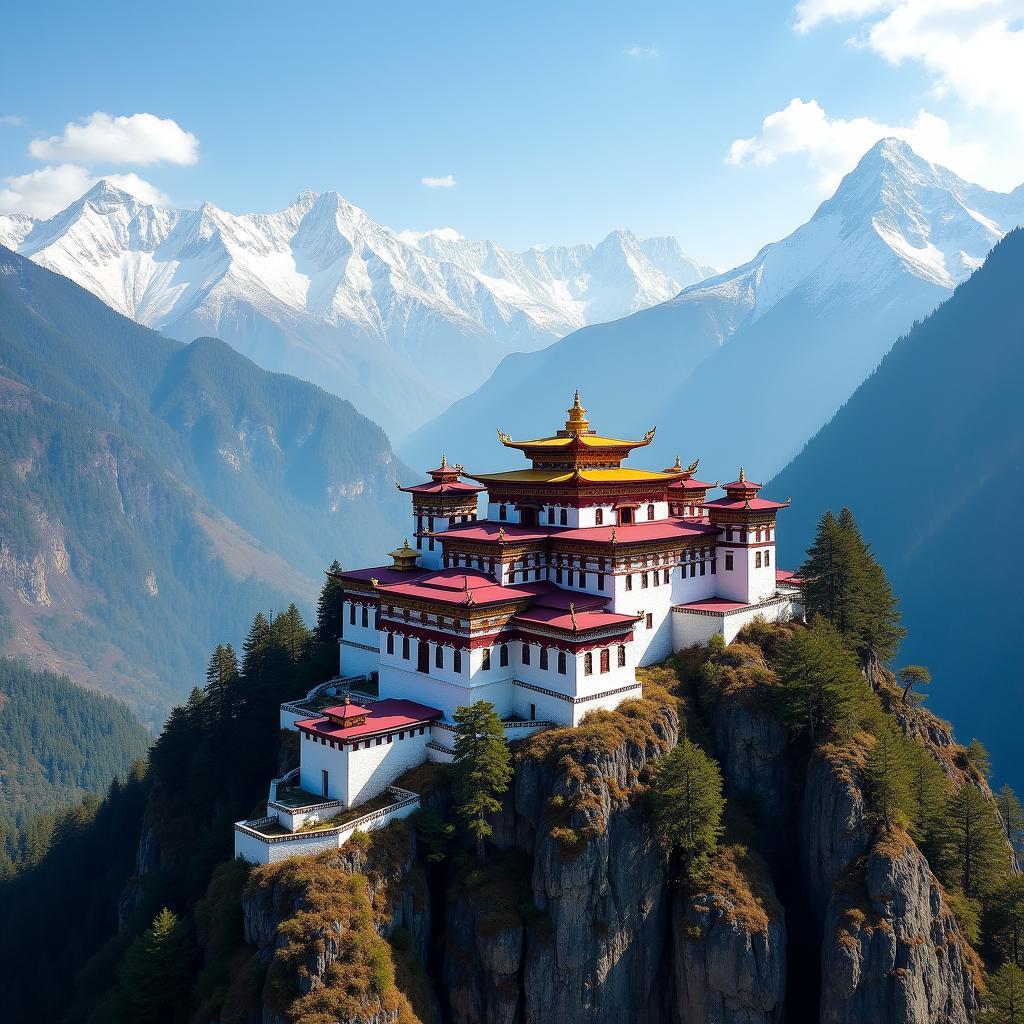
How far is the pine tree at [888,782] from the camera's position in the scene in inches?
2340

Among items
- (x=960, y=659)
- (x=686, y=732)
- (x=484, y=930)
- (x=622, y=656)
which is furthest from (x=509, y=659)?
(x=960, y=659)

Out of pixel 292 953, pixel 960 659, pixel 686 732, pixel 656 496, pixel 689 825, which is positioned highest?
pixel 960 659

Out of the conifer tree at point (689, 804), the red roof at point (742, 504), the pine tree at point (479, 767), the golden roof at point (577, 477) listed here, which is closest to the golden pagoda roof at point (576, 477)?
the golden roof at point (577, 477)

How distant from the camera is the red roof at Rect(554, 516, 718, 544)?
6850 centimetres

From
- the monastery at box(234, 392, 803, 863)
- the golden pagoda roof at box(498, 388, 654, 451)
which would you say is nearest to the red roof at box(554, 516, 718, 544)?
the monastery at box(234, 392, 803, 863)

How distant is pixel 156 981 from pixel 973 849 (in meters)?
51.6

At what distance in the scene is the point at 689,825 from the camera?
5694cm

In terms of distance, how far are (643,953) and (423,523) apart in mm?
40586

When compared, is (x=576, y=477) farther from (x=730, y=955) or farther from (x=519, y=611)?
(x=730, y=955)

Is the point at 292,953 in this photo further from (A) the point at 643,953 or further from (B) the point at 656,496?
(B) the point at 656,496

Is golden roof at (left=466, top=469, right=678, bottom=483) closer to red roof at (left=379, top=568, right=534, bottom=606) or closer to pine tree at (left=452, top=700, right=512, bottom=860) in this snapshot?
red roof at (left=379, top=568, right=534, bottom=606)

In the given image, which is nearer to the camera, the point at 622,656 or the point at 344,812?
the point at 344,812

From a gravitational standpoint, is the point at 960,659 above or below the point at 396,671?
above

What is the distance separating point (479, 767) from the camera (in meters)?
56.1
